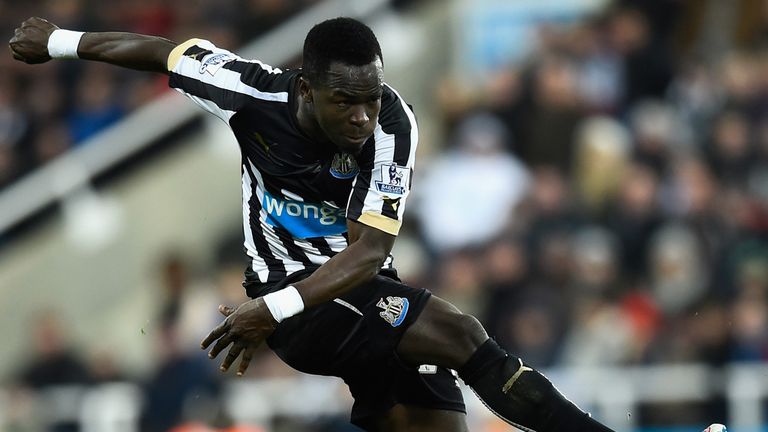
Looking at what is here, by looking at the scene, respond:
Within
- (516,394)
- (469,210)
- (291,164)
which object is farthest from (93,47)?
(469,210)

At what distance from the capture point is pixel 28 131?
14203mm

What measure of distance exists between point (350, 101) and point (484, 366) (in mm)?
1265

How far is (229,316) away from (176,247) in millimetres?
7451

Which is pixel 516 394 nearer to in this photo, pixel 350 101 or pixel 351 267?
pixel 351 267

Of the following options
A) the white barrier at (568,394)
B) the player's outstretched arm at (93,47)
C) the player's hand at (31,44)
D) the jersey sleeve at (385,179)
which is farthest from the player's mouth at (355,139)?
the white barrier at (568,394)

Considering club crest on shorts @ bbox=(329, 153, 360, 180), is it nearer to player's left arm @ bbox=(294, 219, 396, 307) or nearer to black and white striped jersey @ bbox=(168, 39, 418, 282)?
black and white striped jersey @ bbox=(168, 39, 418, 282)

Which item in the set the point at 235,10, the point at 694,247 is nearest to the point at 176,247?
the point at 235,10

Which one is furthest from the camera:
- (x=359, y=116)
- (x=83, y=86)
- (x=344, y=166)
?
(x=83, y=86)

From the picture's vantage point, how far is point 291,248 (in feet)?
22.5

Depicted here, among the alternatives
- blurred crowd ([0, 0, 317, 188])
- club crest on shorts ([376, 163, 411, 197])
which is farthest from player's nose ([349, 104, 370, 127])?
blurred crowd ([0, 0, 317, 188])

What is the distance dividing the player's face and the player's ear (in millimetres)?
83

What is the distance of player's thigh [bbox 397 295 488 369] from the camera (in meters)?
6.59

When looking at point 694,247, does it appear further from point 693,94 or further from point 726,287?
point 693,94

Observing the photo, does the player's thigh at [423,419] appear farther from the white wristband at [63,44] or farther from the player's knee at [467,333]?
the white wristband at [63,44]
